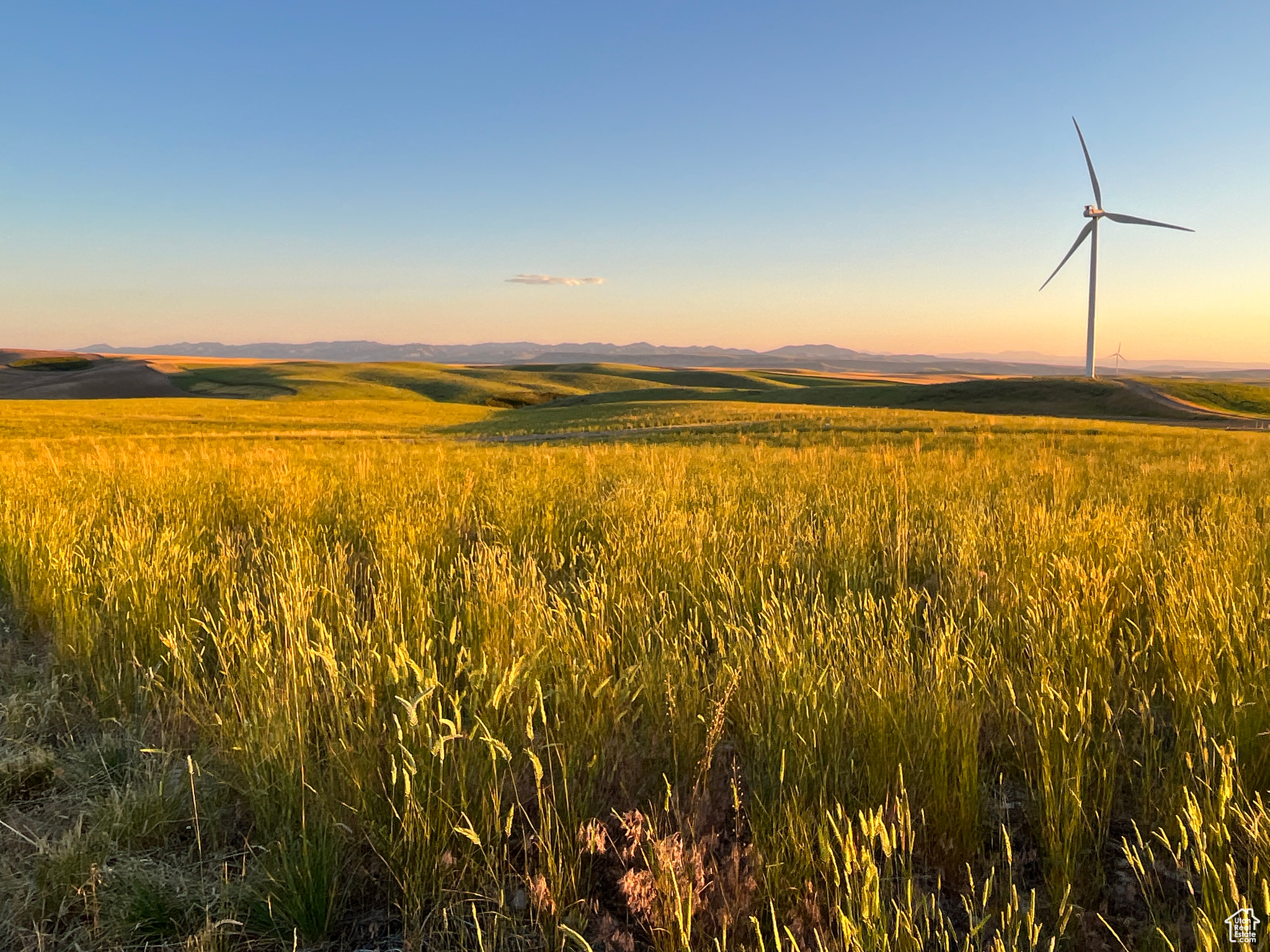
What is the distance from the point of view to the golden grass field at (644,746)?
1.78 m

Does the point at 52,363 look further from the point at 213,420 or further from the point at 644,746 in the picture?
the point at 644,746

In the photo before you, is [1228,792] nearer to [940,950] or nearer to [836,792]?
[940,950]

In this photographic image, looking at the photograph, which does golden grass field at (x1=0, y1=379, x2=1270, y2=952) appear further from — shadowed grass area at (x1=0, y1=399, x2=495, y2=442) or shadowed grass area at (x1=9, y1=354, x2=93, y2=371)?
shadowed grass area at (x1=9, y1=354, x2=93, y2=371)

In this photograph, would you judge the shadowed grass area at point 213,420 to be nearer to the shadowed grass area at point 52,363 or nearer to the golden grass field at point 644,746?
the golden grass field at point 644,746

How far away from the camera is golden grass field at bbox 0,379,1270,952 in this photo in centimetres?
178

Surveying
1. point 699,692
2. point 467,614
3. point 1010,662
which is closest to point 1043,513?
point 1010,662

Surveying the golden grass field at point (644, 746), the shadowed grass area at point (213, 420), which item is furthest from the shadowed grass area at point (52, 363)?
the golden grass field at point (644, 746)

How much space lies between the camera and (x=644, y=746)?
96.3 inches

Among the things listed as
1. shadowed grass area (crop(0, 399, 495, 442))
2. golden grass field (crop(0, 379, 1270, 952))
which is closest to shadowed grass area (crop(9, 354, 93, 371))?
shadowed grass area (crop(0, 399, 495, 442))

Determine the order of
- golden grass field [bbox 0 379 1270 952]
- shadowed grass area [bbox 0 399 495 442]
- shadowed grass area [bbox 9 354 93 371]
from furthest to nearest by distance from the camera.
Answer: shadowed grass area [bbox 9 354 93 371] < shadowed grass area [bbox 0 399 495 442] < golden grass field [bbox 0 379 1270 952]

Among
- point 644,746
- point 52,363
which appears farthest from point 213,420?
point 52,363

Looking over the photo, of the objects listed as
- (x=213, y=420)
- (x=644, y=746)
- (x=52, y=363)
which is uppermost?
(x=52, y=363)

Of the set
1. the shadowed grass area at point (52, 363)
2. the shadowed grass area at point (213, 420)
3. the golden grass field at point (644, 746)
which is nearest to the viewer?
the golden grass field at point (644, 746)

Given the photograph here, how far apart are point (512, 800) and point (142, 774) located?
152 centimetres
